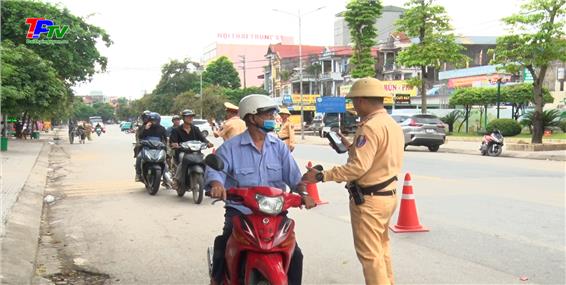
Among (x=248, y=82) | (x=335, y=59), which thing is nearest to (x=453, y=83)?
(x=335, y=59)

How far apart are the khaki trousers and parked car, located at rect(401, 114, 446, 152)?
759 inches

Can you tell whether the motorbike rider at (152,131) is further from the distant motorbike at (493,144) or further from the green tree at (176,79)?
the green tree at (176,79)

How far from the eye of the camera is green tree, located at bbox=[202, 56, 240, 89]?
95812 millimetres

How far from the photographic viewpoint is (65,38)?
93.0ft

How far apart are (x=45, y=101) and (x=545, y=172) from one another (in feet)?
59.6

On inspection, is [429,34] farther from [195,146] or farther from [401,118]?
[195,146]

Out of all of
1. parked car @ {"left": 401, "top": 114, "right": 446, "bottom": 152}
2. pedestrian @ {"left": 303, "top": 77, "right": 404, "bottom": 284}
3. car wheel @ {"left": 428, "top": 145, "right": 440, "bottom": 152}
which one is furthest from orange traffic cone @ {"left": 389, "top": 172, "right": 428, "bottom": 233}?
car wheel @ {"left": 428, "top": 145, "right": 440, "bottom": 152}

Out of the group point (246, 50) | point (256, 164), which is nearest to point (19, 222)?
point (256, 164)

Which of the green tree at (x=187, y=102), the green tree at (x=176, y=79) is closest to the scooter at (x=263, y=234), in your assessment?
the green tree at (x=187, y=102)

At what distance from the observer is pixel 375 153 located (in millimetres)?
3873

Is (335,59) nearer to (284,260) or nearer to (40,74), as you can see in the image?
(40,74)

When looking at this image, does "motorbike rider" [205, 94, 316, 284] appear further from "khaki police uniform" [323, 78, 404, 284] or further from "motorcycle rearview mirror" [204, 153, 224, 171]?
"khaki police uniform" [323, 78, 404, 284]

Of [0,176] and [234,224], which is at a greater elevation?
[234,224]

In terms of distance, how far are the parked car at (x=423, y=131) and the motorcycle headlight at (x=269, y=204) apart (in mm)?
19975
